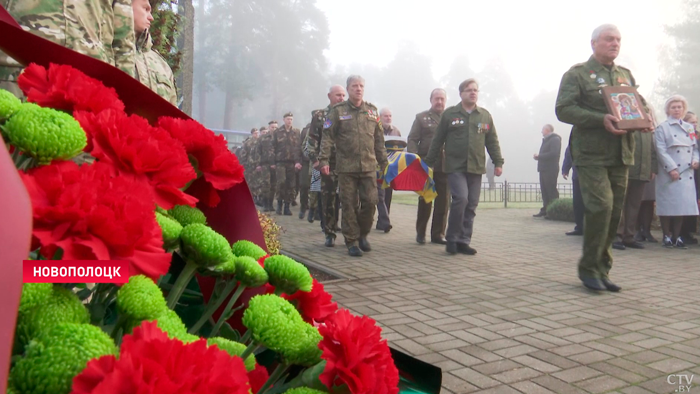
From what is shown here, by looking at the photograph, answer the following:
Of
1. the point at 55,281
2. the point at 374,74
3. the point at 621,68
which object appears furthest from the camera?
the point at 374,74

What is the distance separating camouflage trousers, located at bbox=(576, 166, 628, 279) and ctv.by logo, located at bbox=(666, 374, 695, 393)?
2127 mm

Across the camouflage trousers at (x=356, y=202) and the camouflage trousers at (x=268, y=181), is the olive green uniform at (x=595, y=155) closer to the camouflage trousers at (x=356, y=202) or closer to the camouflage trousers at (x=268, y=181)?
the camouflage trousers at (x=356, y=202)

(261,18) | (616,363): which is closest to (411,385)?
(616,363)

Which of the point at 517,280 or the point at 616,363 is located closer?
the point at 616,363

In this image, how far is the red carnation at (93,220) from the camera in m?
0.47

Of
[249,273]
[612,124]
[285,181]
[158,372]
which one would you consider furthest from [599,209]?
[285,181]

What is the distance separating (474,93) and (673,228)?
388 cm

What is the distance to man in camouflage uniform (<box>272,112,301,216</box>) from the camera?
1454cm

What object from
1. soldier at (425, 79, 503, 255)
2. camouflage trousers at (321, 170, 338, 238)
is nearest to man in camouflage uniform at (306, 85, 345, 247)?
camouflage trousers at (321, 170, 338, 238)

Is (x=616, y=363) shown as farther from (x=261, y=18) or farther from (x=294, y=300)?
(x=261, y=18)

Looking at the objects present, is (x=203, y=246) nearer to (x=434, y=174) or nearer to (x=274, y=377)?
(x=274, y=377)

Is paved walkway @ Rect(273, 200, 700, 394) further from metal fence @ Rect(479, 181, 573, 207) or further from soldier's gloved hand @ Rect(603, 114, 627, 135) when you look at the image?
metal fence @ Rect(479, 181, 573, 207)

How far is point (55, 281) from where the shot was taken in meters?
0.49

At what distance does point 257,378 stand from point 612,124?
16.7 ft
